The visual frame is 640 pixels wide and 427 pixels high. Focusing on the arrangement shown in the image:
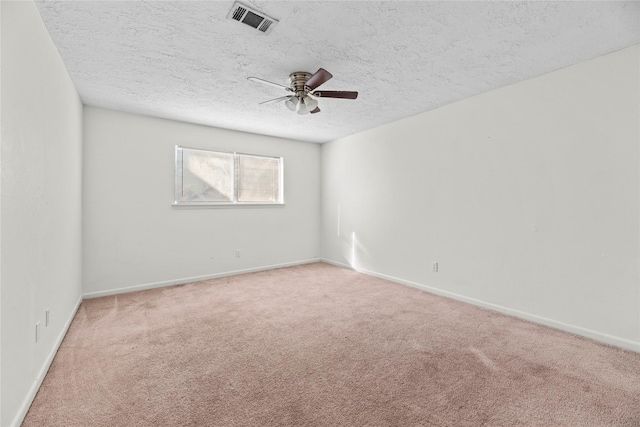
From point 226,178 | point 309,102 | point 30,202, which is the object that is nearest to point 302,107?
point 309,102

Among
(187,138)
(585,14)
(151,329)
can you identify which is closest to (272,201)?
(187,138)

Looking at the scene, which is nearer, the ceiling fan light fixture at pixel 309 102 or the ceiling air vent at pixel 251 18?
the ceiling air vent at pixel 251 18

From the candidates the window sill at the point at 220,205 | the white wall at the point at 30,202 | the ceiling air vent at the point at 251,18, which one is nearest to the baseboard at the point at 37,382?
the white wall at the point at 30,202

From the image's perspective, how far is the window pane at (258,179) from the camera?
496cm

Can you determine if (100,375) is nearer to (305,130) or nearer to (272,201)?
(272,201)

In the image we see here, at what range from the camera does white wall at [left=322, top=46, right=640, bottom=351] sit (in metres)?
2.38

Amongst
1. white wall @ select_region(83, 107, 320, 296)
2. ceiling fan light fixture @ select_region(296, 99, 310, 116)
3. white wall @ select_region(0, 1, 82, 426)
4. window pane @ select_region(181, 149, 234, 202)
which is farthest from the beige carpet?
ceiling fan light fixture @ select_region(296, 99, 310, 116)

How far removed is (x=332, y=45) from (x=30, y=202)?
237 centimetres

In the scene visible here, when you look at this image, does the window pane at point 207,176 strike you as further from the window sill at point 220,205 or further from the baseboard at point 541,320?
the baseboard at point 541,320

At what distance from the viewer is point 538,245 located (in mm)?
2850

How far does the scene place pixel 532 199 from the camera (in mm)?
2891

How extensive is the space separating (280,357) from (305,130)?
3646 millimetres

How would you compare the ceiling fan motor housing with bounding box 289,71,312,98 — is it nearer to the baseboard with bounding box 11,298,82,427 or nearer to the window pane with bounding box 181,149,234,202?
the window pane with bounding box 181,149,234,202

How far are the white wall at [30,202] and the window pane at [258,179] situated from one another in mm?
2534
